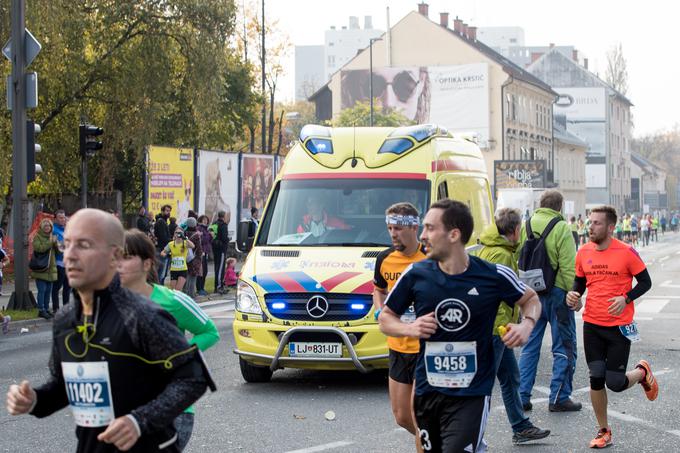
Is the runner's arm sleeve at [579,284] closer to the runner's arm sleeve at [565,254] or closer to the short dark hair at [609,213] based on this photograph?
the short dark hair at [609,213]

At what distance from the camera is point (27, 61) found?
20.2 metres

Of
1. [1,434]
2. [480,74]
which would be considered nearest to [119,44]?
[1,434]

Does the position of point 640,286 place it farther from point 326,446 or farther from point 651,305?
point 651,305

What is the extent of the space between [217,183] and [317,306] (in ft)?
75.8

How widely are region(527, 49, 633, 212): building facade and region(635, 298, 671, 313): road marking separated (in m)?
85.6

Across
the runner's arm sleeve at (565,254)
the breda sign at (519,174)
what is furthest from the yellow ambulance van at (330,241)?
the breda sign at (519,174)

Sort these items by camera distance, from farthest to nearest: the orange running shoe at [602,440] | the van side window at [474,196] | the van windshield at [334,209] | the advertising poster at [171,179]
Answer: the advertising poster at [171,179], the van side window at [474,196], the van windshield at [334,209], the orange running shoe at [602,440]

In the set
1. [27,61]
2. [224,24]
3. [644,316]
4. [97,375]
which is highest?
[224,24]

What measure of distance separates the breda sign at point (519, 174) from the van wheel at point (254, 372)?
5317 cm

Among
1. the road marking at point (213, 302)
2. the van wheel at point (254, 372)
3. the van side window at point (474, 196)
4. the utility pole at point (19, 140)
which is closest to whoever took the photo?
the van wheel at point (254, 372)

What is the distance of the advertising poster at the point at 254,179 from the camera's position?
35.5 meters

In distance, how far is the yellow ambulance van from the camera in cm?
1073

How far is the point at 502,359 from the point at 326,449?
1576 mm

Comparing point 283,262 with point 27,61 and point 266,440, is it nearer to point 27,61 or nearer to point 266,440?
point 266,440
